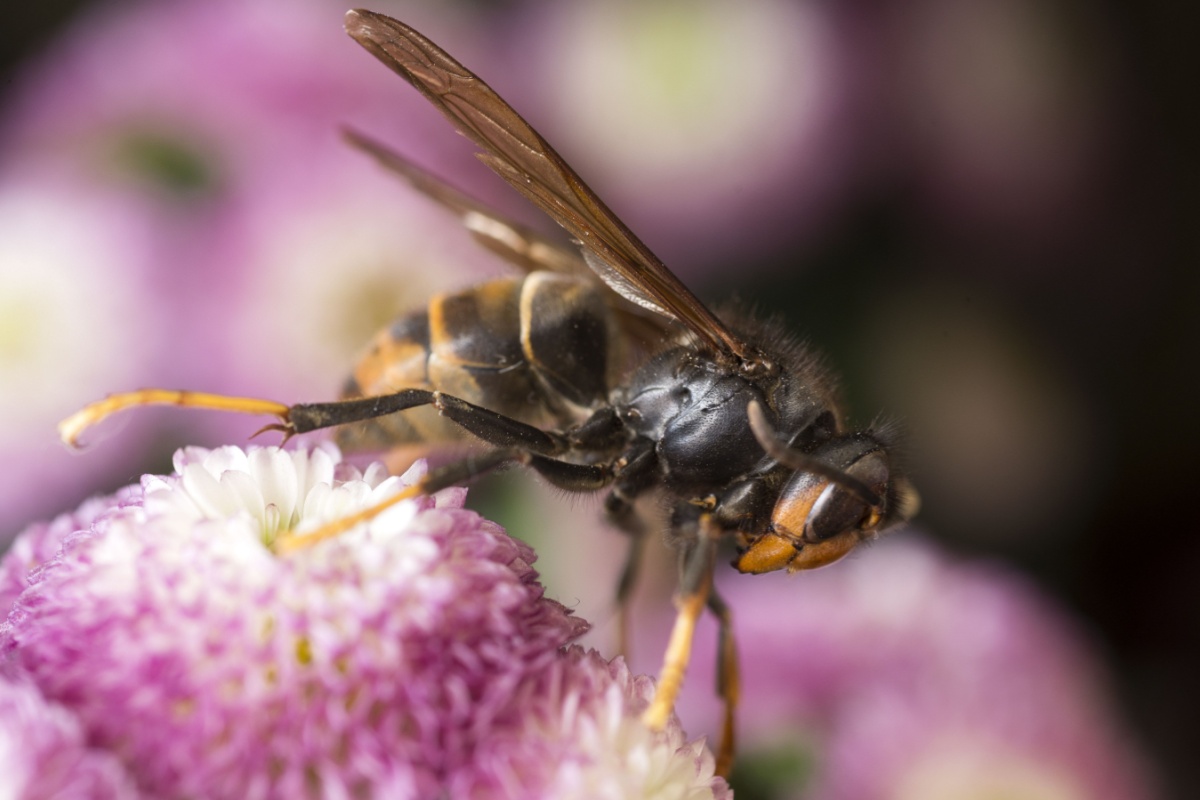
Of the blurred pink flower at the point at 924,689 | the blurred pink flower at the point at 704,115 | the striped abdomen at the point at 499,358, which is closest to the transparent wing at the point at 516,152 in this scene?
the striped abdomen at the point at 499,358

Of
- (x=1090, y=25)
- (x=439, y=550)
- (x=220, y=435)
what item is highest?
(x=1090, y=25)

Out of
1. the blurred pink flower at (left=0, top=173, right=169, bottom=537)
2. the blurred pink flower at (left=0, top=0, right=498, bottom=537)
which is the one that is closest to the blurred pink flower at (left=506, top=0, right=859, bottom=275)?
the blurred pink flower at (left=0, top=0, right=498, bottom=537)

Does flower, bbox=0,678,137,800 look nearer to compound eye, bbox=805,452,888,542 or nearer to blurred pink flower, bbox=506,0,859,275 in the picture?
compound eye, bbox=805,452,888,542

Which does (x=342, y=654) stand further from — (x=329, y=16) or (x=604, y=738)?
(x=329, y=16)

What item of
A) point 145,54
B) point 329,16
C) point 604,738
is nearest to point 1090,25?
point 329,16

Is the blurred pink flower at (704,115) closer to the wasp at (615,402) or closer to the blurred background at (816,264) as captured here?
the blurred background at (816,264)

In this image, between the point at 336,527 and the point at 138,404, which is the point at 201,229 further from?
the point at 336,527

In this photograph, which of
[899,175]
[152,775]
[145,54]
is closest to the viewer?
[152,775]
